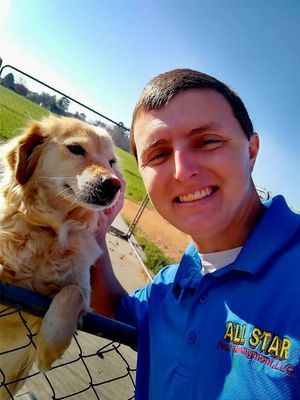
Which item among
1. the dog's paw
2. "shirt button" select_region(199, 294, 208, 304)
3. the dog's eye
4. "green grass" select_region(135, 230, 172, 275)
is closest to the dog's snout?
the dog's eye

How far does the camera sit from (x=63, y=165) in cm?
272

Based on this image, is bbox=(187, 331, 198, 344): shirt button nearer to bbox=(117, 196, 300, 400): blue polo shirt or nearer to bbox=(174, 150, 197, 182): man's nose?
bbox=(117, 196, 300, 400): blue polo shirt

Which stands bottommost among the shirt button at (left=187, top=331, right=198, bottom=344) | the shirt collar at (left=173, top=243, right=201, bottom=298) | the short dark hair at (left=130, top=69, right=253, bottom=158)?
the shirt button at (left=187, top=331, right=198, bottom=344)

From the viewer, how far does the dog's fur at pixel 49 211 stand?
2104 mm

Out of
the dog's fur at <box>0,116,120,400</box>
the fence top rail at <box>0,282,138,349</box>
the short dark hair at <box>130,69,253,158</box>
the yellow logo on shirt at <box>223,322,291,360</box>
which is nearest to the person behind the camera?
the yellow logo on shirt at <box>223,322,291,360</box>

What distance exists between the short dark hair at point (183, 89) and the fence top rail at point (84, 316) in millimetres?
985

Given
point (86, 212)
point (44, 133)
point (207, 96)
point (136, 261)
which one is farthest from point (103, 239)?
point (136, 261)

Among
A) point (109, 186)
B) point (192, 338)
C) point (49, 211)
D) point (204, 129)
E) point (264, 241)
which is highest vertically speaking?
point (204, 129)

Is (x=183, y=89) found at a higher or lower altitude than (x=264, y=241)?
higher

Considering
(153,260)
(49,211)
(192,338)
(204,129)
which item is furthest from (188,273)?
(153,260)

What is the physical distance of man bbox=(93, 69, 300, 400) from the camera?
46.9 inches

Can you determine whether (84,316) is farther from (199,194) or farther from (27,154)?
(27,154)

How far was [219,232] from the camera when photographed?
5.27 feet

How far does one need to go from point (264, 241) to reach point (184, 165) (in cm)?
46
